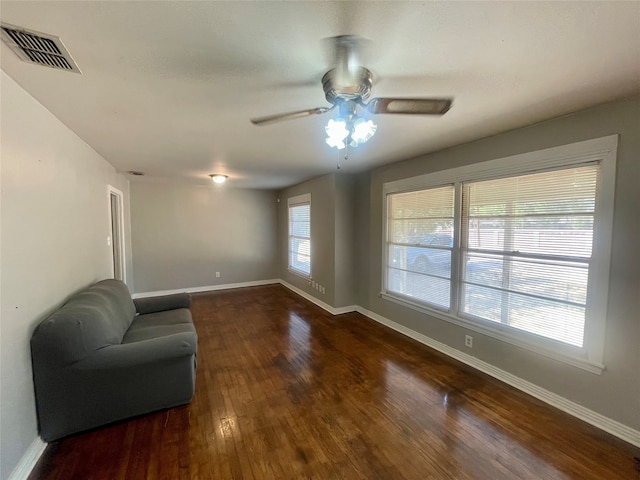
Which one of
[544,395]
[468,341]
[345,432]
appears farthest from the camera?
[468,341]

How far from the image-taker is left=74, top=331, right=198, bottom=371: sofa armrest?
1.94 m

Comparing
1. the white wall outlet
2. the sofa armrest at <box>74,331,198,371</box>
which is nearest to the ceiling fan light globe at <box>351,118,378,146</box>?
the sofa armrest at <box>74,331,198,371</box>

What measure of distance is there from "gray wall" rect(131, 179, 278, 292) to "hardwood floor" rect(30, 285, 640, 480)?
11.0 ft

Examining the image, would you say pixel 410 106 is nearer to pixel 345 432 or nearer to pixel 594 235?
pixel 594 235

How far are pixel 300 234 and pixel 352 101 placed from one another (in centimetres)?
440

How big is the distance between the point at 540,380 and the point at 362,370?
5.05 feet

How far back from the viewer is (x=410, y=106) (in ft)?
4.99

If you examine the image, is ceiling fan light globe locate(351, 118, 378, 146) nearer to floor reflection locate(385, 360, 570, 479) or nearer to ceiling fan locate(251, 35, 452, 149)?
ceiling fan locate(251, 35, 452, 149)

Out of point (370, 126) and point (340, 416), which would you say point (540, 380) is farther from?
point (370, 126)

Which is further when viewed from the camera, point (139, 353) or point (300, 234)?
point (300, 234)

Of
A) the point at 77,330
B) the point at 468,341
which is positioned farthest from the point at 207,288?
the point at 468,341

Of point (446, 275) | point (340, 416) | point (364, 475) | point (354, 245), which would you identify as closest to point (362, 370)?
point (340, 416)

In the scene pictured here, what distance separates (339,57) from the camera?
1375 millimetres

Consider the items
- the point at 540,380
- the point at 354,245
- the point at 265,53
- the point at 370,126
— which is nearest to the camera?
the point at 265,53
